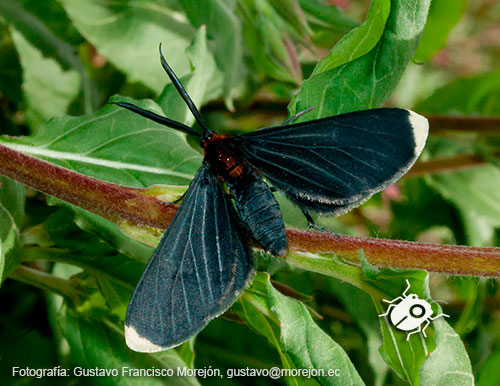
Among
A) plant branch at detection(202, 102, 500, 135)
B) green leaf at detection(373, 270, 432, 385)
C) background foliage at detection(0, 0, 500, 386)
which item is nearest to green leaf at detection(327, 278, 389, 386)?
background foliage at detection(0, 0, 500, 386)

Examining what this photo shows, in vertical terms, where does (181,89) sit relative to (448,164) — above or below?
above

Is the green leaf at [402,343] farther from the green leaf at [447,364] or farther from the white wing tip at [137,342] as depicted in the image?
the white wing tip at [137,342]

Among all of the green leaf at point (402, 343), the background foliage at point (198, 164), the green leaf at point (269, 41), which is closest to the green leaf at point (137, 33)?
the background foliage at point (198, 164)

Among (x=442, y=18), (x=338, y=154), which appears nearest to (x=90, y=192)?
(x=338, y=154)

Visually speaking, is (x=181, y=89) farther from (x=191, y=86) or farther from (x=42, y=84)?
(x=42, y=84)

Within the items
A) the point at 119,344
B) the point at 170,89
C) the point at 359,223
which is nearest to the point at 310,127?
the point at 170,89

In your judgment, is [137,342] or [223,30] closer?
[137,342]

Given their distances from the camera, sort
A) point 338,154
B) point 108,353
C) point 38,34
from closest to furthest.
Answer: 1. point 338,154
2. point 108,353
3. point 38,34
